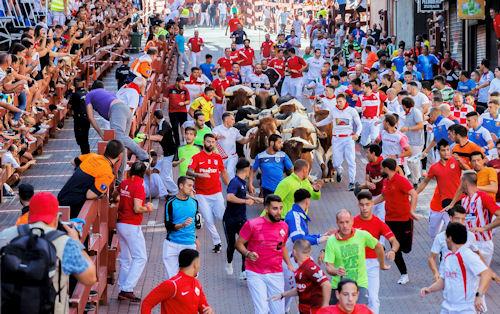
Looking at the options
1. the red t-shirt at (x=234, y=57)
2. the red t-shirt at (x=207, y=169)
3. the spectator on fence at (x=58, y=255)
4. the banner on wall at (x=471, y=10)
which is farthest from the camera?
the banner on wall at (x=471, y=10)

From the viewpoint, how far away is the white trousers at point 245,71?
1342 inches

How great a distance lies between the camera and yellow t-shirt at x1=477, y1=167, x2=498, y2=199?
16031 mm

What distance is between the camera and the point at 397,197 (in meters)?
16.2

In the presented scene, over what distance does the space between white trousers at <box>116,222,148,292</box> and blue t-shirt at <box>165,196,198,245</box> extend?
47cm

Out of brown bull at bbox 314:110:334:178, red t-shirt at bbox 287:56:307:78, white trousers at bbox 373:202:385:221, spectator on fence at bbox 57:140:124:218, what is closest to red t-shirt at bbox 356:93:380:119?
brown bull at bbox 314:110:334:178

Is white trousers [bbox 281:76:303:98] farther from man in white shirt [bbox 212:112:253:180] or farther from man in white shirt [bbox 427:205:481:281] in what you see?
man in white shirt [bbox 427:205:481:281]

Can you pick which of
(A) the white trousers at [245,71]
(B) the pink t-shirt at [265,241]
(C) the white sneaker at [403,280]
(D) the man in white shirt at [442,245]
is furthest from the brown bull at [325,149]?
(A) the white trousers at [245,71]

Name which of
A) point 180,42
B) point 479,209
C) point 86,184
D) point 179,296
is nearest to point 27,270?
point 179,296

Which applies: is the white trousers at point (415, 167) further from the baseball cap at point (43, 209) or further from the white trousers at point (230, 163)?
the baseball cap at point (43, 209)

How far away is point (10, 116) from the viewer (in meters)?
20.3

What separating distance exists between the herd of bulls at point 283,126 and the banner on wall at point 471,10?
34.5 ft

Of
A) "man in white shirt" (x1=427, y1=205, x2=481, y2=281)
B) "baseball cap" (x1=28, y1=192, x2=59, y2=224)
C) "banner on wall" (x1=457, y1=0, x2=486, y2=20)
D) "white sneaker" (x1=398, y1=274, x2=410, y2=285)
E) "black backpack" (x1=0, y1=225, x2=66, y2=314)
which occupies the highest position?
"baseball cap" (x1=28, y1=192, x2=59, y2=224)

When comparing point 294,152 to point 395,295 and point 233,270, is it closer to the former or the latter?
point 233,270

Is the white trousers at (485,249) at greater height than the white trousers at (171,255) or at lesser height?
lesser
